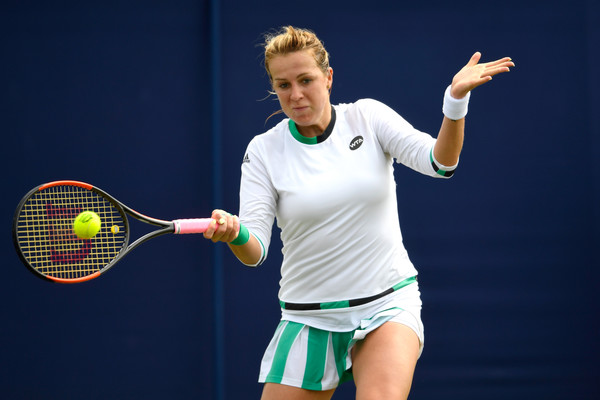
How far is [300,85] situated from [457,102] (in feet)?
1.69

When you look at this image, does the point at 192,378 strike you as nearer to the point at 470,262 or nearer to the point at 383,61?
the point at 470,262

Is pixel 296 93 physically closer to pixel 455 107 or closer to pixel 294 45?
pixel 294 45

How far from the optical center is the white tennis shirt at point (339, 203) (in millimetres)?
2328

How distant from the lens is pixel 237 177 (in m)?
3.68

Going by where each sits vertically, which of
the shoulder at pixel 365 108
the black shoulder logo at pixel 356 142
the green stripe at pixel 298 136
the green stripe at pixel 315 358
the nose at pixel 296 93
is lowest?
the green stripe at pixel 315 358

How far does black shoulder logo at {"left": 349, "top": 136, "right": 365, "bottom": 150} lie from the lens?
238cm

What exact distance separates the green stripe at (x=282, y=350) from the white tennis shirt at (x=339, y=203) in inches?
3.7

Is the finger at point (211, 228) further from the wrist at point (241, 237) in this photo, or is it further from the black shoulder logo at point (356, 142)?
the black shoulder logo at point (356, 142)

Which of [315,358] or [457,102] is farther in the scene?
[315,358]

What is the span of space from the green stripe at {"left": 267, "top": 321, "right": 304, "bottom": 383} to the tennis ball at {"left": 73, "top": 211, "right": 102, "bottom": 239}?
0.71m

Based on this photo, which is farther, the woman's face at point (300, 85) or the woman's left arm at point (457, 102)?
the woman's face at point (300, 85)

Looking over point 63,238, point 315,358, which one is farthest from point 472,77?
point 63,238

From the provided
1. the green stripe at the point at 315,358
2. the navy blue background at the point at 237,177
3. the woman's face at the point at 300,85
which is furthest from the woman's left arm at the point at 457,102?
the navy blue background at the point at 237,177

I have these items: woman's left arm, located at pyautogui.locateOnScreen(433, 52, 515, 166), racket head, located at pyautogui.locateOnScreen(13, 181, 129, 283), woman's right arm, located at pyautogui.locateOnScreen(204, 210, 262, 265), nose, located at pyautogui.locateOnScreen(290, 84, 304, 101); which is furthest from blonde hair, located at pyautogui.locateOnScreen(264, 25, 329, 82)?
racket head, located at pyautogui.locateOnScreen(13, 181, 129, 283)
